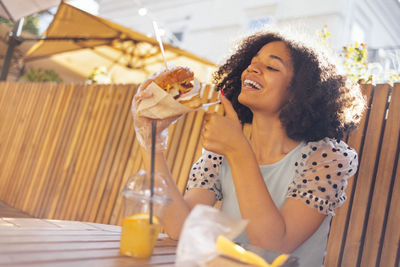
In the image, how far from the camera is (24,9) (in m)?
4.93

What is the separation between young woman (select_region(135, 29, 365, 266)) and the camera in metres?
1.31

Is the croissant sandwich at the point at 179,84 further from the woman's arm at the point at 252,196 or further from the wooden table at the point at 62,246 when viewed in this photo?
the wooden table at the point at 62,246

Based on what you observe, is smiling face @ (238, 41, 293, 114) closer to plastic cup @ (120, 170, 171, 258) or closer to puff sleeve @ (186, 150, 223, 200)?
puff sleeve @ (186, 150, 223, 200)

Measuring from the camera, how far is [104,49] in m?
7.18

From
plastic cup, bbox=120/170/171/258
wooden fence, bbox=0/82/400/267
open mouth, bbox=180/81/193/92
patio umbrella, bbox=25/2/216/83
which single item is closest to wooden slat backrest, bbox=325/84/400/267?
wooden fence, bbox=0/82/400/267

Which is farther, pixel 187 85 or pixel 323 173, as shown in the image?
pixel 323 173

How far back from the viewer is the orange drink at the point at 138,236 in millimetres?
969

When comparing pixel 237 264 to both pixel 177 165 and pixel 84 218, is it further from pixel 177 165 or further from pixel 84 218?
pixel 84 218

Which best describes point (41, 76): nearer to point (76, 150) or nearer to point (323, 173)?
point (76, 150)

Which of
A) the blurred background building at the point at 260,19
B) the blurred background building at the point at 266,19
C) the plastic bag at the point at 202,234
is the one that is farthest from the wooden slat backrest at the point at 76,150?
the blurred background building at the point at 266,19

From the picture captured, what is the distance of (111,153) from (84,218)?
0.64 meters

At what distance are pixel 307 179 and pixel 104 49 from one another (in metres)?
6.30

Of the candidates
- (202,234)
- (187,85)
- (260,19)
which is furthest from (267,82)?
(260,19)

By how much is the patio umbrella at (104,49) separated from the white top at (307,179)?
14.7 feet
